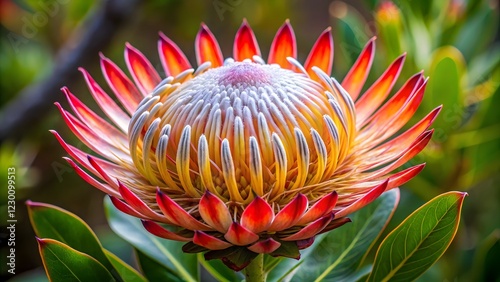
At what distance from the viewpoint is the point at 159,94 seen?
1.13m

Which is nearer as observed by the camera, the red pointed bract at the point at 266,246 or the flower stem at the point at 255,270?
the red pointed bract at the point at 266,246

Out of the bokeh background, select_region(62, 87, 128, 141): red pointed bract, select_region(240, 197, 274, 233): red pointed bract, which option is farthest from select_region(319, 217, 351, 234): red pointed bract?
the bokeh background

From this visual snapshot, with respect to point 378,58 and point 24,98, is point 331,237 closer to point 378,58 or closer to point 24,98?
point 378,58

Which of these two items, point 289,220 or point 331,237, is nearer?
point 289,220

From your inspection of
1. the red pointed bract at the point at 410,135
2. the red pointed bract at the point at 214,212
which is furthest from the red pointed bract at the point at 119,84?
the red pointed bract at the point at 410,135

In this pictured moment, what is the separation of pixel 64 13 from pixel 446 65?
1.81 metres

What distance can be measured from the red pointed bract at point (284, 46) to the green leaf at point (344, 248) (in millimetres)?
341

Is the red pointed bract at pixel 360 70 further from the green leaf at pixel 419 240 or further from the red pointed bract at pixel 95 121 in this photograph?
the red pointed bract at pixel 95 121

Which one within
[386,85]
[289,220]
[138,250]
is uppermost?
[386,85]

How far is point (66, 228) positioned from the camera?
1221mm

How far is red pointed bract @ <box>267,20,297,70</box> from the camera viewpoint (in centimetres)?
131

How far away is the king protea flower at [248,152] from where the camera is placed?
3.07 feet

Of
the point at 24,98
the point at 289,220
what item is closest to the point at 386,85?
the point at 289,220

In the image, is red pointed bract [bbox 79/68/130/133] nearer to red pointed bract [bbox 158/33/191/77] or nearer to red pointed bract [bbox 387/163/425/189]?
red pointed bract [bbox 158/33/191/77]
